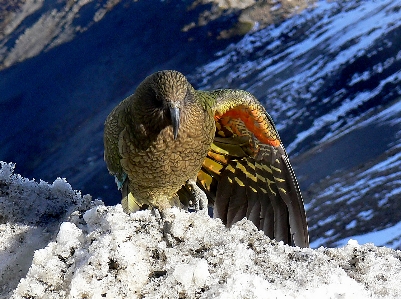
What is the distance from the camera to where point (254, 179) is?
4.83 ft

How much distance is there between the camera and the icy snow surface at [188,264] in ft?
2.01

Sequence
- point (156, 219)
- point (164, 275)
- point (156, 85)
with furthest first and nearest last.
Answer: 1. point (156, 85)
2. point (156, 219)
3. point (164, 275)

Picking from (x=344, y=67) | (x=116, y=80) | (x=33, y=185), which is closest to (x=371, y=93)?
(x=344, y=67)

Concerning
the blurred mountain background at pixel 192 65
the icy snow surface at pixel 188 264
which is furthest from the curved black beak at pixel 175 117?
the blurred mountain background at pixel 192 65

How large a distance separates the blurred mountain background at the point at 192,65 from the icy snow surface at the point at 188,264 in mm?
1450

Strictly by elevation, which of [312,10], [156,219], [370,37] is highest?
[156,219]

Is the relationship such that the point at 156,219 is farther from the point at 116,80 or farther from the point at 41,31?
the point at 41,31

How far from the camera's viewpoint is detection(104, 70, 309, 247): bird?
1.02m

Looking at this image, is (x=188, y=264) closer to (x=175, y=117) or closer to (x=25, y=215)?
(x=175, y=117)

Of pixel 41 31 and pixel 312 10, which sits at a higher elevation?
pixel 41 31

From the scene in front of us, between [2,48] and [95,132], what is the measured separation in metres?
0.83

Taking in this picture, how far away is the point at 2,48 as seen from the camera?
95.8 inches

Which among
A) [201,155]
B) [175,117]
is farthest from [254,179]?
[175,117]

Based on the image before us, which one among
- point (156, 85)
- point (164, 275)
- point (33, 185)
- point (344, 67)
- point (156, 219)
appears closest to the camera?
point (164, 275)
